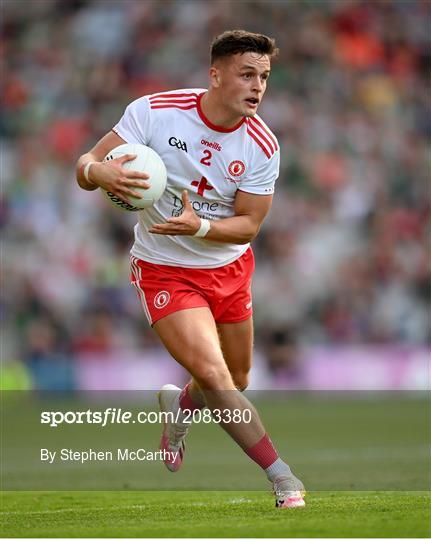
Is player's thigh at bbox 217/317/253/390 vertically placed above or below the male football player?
below

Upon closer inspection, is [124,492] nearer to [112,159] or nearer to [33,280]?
[112,159]

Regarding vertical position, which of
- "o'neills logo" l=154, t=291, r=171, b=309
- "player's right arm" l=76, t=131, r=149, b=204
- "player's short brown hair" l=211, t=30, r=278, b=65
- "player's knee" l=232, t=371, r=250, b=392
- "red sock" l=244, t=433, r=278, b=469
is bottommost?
"red sock" l=244, t=433, r=278, b=469

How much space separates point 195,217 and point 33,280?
1247 centimetres

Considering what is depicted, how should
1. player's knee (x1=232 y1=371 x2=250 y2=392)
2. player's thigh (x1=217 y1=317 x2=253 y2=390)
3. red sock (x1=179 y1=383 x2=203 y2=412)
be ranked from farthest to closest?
red sock (x1=179 y1=383 x2=203 y2=412), player's knee (x1=232 y1=371 x2=250 y2=392), player's thigh (x1=217 y1=317 x2=253 y2=390)

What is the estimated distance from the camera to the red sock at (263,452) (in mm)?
7555

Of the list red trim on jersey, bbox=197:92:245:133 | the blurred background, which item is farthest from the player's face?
the blurred background

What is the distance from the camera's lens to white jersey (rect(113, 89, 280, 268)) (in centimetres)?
790

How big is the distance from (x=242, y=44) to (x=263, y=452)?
8.20ft

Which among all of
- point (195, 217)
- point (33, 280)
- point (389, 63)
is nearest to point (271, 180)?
point (195, 217)

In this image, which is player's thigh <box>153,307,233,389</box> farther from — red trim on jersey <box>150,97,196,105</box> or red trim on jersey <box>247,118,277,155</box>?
red trim on jersey <box>150,97,196,105</box>

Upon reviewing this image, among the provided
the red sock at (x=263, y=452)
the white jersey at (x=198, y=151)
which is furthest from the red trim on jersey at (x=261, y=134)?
the red sock at (x=263, y=452)

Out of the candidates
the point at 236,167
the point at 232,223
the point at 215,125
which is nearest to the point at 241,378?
the point at 232,223

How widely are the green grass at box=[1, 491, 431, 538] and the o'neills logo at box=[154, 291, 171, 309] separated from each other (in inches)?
50.9

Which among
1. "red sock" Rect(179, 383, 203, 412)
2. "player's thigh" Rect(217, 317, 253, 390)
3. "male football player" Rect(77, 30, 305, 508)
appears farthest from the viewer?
"red sock" Rect(179, 383, 203, 412)
